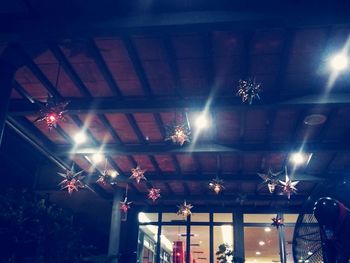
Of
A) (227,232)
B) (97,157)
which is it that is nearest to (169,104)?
(97,157)

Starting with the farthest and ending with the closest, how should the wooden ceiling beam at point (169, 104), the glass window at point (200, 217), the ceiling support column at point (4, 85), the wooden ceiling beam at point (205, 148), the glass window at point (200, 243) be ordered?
the glass window at point (200, 243)
the glass window at point (200, 217)
the wooden ceiling beam at point (205, 148)
the wooden ceiling beam at point (169, 104)
the ceiling support column at point (4, 85)

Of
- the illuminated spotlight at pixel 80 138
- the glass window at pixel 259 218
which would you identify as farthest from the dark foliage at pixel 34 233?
the glass window at pixel 259 218

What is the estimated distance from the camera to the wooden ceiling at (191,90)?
535 cm

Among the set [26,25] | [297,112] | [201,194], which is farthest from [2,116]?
[201,194]

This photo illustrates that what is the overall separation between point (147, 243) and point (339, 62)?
11.5m

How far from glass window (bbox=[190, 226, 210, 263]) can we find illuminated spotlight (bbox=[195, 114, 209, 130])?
810 cm

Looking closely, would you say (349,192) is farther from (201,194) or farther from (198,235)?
(198,235)

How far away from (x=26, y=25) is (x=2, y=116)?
1.27 meters

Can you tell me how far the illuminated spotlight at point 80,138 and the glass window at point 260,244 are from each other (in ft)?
29.3

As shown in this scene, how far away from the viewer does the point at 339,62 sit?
5703mm

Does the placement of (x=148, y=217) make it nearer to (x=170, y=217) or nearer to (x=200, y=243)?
(x=170, y=217)

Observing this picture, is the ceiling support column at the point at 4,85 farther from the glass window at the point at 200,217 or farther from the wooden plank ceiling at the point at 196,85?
the glass window at the point at 200,217

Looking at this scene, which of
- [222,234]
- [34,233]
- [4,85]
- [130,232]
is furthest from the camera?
[222,234]

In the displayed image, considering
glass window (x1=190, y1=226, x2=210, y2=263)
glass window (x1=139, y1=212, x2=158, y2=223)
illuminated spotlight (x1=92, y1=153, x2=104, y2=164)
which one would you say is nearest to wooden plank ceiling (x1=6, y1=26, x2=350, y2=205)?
illuminated spotlight (x1=92, y1=153, x2=104, y2=164)
